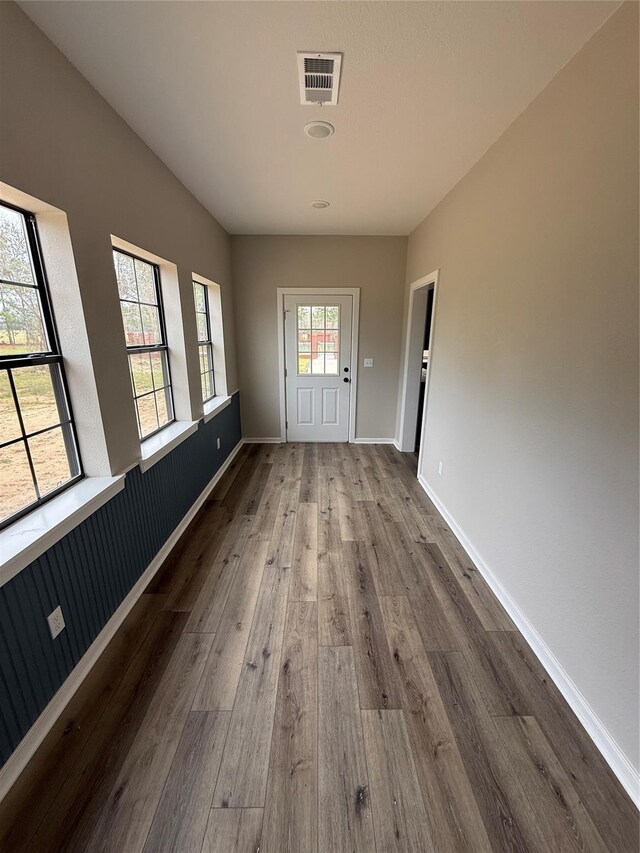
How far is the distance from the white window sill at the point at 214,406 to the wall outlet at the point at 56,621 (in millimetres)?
1872

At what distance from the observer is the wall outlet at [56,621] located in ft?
4.25

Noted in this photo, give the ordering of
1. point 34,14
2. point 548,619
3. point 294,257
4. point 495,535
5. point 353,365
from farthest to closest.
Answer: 1. point 353,365
2. point 294,257
3. point 495,535
4. point 548,619
5. point 34,14

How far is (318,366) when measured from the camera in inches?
171

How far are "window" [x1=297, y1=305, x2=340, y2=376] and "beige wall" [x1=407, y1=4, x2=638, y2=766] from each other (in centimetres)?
215

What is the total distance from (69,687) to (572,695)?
7.02 feet

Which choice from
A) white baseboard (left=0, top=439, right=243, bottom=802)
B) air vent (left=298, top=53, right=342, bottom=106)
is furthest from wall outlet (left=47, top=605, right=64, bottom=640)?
air vent (left=298, top=53, right=342, bottom=106)

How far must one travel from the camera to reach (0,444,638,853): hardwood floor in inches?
40.6

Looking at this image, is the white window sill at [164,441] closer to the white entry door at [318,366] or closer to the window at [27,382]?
the window at [27,382]

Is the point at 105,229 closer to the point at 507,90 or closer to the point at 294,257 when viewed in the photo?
the point at 507,90

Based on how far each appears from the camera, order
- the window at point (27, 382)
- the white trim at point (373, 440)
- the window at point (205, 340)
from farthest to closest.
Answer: the white trim at point (373, 440), the window at point (205, 340), the window at point (27, 382)

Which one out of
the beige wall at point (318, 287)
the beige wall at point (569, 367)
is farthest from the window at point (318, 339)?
the beige wall at point (569, 367)

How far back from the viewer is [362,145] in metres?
2.02

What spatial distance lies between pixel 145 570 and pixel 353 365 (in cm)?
326

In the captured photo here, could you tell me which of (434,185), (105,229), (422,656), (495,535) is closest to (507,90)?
(434,185)
